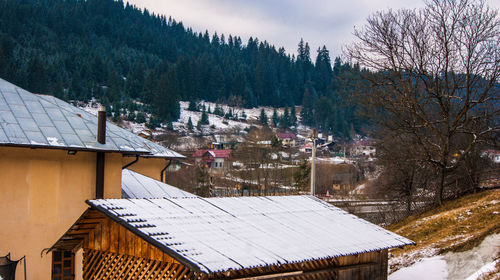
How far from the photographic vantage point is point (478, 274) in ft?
40.0

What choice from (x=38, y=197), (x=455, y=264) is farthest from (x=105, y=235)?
(x=455, y=264)

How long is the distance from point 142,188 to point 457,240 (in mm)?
10595

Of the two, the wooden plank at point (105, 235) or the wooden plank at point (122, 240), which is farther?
the wooden plank at point (105, 235)

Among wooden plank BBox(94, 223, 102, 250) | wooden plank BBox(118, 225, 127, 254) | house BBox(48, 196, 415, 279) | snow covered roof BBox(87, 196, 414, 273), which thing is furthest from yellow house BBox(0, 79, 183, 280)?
wooden plank BBox(118, 225, 127, 254)

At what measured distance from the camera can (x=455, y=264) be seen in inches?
577

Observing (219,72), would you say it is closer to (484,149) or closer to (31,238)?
(484,149)

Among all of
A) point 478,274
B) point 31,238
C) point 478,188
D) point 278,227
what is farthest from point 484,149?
point 31,238

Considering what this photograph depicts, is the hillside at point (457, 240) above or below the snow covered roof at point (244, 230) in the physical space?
below

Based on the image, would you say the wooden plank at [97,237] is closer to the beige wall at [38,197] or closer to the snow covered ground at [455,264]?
the beige wall at [38,197]

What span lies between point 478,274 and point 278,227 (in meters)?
5.09

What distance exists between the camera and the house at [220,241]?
27.7 feet

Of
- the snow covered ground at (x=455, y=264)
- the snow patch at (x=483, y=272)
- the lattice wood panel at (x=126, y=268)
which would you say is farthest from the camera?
the snow covered ground at (x=455, y=264)

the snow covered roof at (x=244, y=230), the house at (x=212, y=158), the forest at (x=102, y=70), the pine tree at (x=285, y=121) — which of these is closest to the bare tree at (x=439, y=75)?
the snow covered roof at (x=244, y=230)

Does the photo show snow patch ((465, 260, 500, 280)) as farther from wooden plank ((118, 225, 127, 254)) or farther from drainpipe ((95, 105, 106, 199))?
drainpipe ((95, 105, 106, 199))
